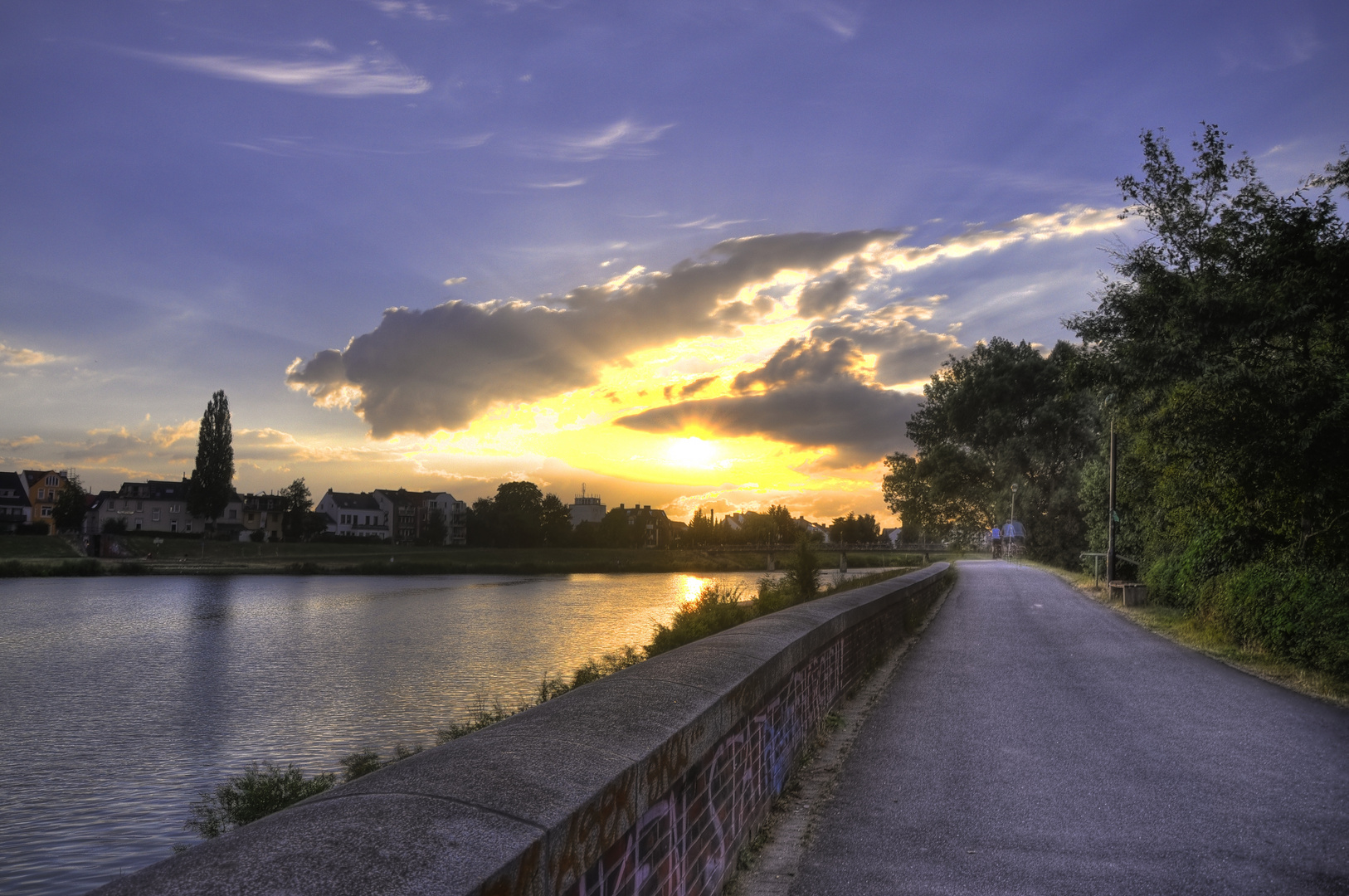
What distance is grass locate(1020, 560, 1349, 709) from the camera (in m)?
10.6

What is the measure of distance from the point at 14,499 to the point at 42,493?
157 inches

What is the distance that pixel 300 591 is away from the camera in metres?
54.7

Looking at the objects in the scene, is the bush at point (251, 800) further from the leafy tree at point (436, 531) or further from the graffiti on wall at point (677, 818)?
the leafy tree at point (436, 531)

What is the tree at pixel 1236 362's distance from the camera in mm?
13422

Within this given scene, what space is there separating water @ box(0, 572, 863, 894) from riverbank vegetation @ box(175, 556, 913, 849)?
1.76ft

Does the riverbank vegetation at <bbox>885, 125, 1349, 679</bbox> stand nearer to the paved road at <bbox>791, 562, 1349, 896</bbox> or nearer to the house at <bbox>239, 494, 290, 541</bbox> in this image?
the paved road at <bbox>791, 562, 1349, 896</bbox>

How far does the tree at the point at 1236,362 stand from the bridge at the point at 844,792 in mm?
3893

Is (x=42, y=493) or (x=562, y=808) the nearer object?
(x=562, y=808)

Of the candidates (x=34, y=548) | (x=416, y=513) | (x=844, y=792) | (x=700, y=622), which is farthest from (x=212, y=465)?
(x=844, y=792)

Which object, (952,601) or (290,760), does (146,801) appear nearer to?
(290,760)

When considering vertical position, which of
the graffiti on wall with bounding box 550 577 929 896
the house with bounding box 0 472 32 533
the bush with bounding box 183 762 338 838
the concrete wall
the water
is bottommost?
the water

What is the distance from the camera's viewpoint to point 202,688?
2106cm

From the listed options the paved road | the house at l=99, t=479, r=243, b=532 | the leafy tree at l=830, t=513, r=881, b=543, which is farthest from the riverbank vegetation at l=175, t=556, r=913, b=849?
the leafy tree at l=830, t=513, r=881, b=543

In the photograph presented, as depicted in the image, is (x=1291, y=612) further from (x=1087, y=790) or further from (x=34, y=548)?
(x=34, y=548)
